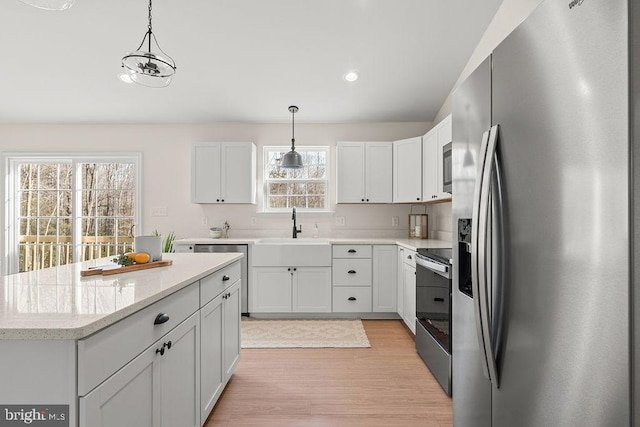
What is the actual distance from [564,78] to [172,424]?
1808mm

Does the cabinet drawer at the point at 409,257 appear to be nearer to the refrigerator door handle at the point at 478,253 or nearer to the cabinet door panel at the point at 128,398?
the refrigerator door handle at the point at 478,253

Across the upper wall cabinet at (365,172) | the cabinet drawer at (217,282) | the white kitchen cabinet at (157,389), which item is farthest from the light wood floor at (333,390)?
the upper wall cabinet at (365,172)

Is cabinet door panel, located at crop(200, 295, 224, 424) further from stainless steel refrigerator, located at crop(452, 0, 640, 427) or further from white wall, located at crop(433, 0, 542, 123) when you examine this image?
white wall, located at crop(433, 0, 542, 123)

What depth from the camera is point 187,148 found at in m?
4.78

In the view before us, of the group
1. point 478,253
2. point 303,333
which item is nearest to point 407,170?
point 303,333

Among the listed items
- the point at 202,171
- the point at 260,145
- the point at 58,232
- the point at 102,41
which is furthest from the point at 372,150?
the point at 58,232

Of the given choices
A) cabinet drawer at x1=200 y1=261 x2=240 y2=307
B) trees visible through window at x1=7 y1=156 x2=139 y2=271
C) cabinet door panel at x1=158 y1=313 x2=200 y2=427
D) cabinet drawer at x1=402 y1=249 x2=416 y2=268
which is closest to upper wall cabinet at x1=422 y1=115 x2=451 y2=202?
cabinet drawer at x1=402 y1=249 x2=416 y2=268

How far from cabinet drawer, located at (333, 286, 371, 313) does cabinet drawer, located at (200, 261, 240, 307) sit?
1.79 meters

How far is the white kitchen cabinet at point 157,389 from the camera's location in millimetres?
989

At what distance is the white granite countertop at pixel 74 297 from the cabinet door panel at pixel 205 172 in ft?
8.30

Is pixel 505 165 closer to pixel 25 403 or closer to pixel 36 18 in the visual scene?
pixel 25 403

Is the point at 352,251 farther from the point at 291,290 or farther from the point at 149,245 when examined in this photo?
the point at 149,245

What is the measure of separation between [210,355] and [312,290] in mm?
2146

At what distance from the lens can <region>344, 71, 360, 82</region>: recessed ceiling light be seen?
3711 millimetres
